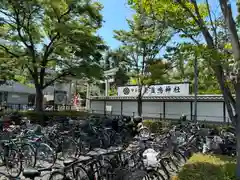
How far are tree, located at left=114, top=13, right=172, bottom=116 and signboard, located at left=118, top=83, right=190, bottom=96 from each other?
1.07 metres

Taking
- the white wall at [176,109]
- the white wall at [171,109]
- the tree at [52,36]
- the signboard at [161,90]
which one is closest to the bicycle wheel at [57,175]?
the tree at [52,36]

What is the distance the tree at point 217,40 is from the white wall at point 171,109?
11.7 meters

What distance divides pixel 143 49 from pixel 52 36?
5538 mm

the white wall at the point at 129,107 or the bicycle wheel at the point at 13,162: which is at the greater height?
the white wall at the point at 129,107

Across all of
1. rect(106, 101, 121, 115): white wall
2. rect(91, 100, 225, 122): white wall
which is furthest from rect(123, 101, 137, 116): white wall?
rect(106, 101, 121, 115): white wall

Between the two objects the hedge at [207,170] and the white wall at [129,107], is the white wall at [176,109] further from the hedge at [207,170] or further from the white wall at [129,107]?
the hedge at [207,170]

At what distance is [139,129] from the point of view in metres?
11.9

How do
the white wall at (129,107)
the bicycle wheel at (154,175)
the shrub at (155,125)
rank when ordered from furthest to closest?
the white wall at (129,107)
the shrub at (155,125)
the bicycle wheel at (154,175)

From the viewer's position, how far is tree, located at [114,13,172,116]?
15.9 metres

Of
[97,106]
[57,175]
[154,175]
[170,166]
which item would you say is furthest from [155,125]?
[97,106]

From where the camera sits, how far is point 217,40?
5.46 m

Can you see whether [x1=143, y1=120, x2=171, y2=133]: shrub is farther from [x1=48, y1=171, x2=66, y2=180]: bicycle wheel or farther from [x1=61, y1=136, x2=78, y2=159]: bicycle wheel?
[x1=48, y1=171, x2=66, y2=180]: bicycle wheel

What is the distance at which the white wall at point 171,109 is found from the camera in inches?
Answer: 672

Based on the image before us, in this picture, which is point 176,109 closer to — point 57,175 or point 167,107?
point 167,107
